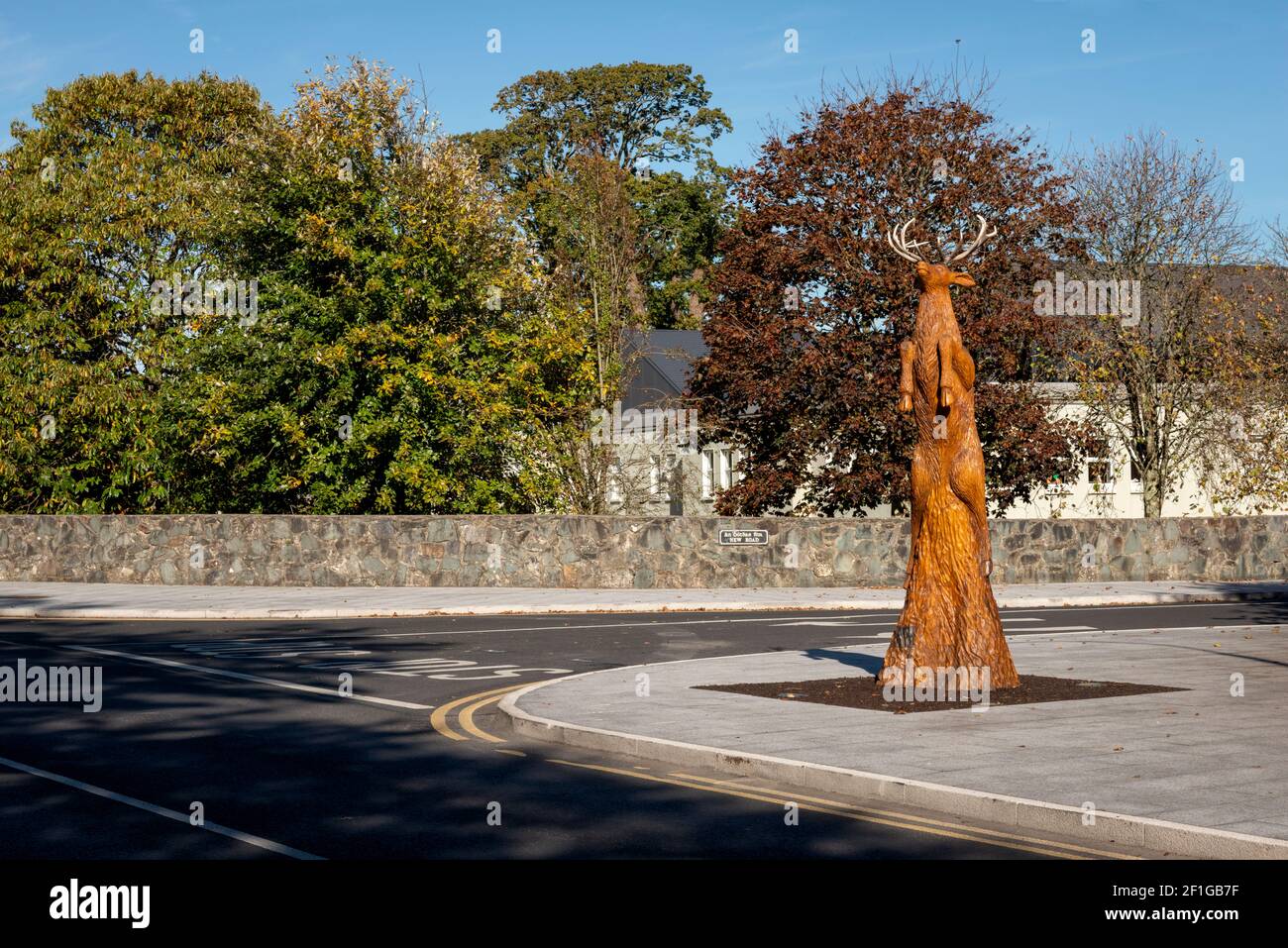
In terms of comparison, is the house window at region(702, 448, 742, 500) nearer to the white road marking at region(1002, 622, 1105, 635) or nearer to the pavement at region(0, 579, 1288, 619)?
the pavement at region(0, 579, 1288, 619)

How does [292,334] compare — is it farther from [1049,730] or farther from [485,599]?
[1049,730]

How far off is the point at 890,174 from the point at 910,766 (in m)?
24.7

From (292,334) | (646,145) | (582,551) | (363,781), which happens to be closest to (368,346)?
(292,334)

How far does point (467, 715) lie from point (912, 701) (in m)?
3.99

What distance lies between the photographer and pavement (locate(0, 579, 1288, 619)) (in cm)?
2467

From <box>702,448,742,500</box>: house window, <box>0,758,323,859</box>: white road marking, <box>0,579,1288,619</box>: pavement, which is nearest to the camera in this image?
<box>0,758,323,859</box>: white road marking

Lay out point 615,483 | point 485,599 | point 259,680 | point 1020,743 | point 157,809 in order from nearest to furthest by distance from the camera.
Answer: point 157,809
point 1020,743
point 259,680
point 485,599
point 615,483

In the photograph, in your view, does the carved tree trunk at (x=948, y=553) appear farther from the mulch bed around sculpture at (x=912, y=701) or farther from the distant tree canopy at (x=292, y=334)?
the distant tree canopy at (x=292, y=334)

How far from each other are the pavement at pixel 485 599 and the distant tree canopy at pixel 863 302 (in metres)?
3.49

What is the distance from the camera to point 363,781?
938 centimetres

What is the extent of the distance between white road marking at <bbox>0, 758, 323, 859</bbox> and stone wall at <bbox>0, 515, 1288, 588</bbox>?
19.5m

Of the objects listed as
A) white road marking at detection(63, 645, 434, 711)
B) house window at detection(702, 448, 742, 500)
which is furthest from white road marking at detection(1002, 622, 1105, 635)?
house window at detection(702, 448, 742, 500)

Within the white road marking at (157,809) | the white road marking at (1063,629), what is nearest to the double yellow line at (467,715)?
the white road marking at (157,809)

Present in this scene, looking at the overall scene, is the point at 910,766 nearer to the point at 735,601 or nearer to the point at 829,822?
the point at 829,822
